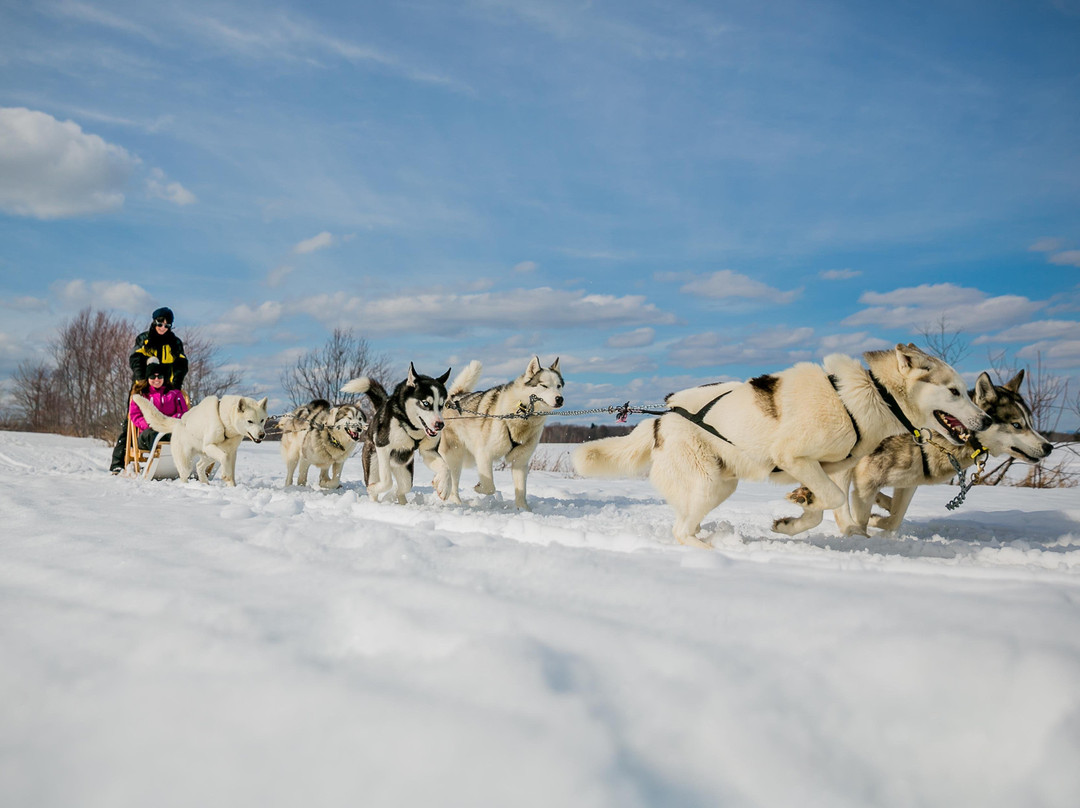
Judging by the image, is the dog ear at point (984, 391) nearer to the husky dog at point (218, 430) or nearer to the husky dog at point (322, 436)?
the husky dog at point (322, 436)

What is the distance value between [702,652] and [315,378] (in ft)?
76.7

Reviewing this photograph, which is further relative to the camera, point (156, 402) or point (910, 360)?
point (156, 402)

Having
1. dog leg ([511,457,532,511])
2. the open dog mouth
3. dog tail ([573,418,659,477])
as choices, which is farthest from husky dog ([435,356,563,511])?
the open dog mouth

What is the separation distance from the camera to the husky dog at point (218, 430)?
8195mm

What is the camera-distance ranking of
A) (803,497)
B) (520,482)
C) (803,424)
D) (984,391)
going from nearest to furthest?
(803,424) → (803,497) → (984,391) → (520,482)

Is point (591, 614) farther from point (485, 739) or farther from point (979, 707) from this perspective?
point (979, 707)

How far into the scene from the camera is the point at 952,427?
14.5 feet

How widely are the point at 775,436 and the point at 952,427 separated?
119cm

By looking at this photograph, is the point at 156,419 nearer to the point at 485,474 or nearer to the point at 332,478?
the point at 332,478

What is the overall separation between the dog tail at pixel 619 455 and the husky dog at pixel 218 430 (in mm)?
4773

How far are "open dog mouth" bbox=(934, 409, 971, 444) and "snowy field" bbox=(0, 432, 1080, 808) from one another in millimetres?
1644

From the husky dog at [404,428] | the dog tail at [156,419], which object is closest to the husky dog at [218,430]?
the dog tail at [156,419]

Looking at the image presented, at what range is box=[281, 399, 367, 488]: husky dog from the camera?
8.85 m

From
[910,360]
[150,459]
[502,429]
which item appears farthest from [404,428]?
[910,360]
